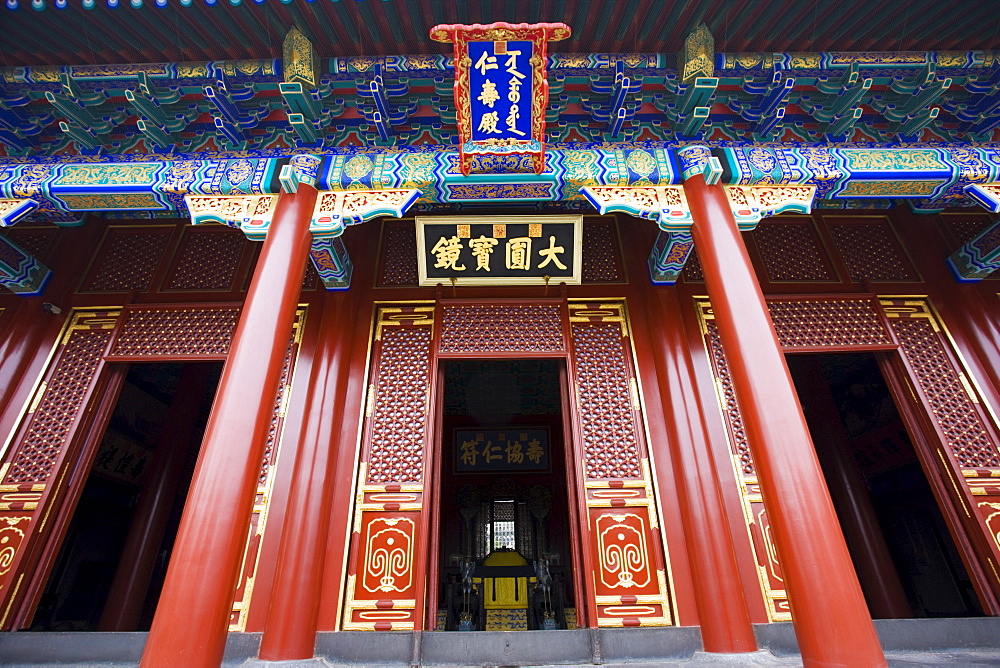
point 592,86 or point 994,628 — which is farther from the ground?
point 592,86

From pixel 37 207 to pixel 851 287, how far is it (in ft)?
22.5

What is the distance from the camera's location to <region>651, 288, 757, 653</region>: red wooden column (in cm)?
373

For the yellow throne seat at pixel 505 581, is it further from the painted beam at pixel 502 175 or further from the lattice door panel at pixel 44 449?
the painted beam at pixel 502 175

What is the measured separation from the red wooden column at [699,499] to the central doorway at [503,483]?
12.1 feet

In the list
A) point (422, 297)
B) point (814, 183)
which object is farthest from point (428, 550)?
point (814, 183)

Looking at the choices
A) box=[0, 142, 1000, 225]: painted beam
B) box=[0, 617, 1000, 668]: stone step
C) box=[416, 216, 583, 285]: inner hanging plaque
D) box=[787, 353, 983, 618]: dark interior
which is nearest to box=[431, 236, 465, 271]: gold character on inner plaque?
box=[416, 216, 583, 285]: inner hanging plaque

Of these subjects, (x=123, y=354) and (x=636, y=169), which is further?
(x=123, y=354)

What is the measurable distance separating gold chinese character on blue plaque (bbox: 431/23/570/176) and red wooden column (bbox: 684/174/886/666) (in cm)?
141

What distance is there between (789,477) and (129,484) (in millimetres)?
8086

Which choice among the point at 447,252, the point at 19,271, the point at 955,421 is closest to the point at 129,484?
the point at 19,271

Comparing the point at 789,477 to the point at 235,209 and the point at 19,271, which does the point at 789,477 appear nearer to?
the point at 235,209

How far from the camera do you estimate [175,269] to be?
5.37 metres

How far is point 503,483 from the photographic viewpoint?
9.59 metres

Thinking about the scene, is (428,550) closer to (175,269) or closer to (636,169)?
(636,169)
